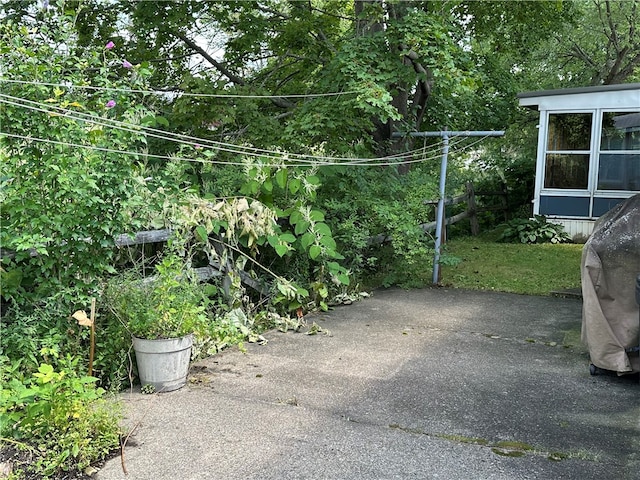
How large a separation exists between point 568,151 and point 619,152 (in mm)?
909

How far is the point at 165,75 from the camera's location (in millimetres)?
9445

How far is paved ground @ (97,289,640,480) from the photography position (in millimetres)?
2936

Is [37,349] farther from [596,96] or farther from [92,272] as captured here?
[596,96]

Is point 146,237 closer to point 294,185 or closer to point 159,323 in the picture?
point 159,323

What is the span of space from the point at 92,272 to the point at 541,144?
1006cm

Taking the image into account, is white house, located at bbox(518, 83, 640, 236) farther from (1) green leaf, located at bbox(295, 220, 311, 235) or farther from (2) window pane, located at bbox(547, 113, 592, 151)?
(1) green leaf, located at bbox(295, 220, 311, 235)

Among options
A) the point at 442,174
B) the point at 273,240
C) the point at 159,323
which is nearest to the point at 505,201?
the point at 442,174

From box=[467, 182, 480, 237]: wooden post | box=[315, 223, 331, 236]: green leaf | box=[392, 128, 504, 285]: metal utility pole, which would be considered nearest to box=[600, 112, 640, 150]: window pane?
box=[467, 182, 480, 237]: wooden post

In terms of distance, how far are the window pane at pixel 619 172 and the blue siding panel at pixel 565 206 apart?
1.47ft

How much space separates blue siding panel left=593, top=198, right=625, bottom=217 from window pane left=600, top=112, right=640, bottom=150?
39.5 inches

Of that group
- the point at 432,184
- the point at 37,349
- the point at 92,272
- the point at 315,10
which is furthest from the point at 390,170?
the point at 37,349

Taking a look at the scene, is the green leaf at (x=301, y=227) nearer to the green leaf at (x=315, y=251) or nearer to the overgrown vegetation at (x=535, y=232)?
the green leaf at (x=315, y=251)

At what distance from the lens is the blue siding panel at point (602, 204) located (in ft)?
36.6

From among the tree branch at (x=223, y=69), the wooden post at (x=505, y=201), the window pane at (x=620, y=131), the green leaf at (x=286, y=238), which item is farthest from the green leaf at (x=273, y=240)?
the wooden post at (x=505, y=201)
